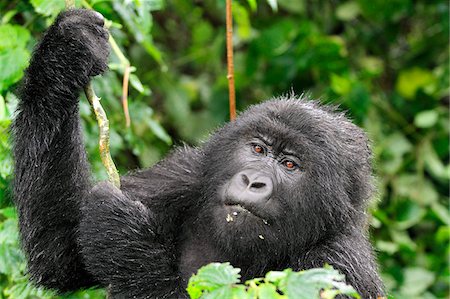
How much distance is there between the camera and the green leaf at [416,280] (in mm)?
7602

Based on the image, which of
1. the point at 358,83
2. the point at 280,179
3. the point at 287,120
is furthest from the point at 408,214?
the point at 280,179

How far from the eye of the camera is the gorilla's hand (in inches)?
170

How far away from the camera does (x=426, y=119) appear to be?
26.6 ft

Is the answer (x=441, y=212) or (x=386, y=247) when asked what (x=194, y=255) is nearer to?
(x=386, y=247)

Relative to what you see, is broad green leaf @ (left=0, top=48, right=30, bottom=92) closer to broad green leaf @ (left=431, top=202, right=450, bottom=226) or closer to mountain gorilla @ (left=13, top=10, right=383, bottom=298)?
mountain gorilla @ (left=13, top=10, right=383, bottom=298)

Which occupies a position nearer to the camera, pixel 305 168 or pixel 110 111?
pixel 305 168

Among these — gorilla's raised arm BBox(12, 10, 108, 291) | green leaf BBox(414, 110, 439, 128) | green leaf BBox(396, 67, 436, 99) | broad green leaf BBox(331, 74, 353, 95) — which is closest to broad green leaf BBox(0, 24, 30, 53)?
gorilla's raised arm BBox(12, 10, 108, 291)

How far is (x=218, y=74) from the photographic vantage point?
362 inches

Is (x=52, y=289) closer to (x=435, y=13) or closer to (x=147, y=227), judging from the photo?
(x=147, y=227)

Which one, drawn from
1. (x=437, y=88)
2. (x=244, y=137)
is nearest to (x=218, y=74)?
(x=437, y=88)

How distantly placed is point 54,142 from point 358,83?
4.16 m

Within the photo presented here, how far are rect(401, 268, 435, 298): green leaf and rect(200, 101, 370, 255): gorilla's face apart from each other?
3.19 m

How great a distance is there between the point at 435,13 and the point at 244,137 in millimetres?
5408

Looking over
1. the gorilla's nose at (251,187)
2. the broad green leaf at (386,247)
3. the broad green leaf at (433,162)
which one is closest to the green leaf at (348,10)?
the broad green leaf at (433,162)
